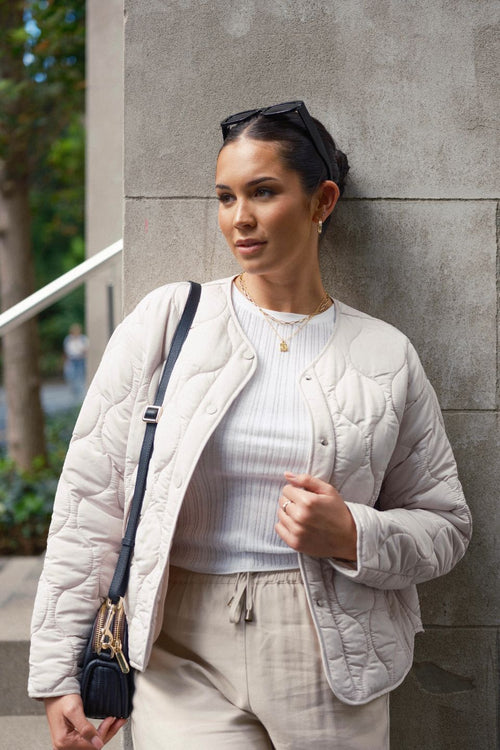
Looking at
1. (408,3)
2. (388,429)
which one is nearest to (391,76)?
(408,3)

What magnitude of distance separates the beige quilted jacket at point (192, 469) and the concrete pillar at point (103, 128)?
11.1 ft

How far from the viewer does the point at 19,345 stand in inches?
312

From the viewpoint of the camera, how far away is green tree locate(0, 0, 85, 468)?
7883 mm

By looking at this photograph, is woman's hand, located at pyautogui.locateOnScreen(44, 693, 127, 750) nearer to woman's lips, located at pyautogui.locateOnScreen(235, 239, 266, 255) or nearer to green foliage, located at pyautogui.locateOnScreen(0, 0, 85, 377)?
woman's lips, located at pyautogui.locateOnScreen(235, 239, 266, 255)

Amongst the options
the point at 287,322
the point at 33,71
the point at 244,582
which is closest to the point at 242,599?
the point at 244,582

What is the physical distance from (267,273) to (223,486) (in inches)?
22.9

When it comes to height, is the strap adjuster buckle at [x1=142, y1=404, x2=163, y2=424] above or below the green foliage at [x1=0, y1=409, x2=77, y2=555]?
above

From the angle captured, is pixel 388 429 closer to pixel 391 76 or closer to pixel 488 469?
pixel 488 469

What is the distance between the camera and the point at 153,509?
2158 millimetres

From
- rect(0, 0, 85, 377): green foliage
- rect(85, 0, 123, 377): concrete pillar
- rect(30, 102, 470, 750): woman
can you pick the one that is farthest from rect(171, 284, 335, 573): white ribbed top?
rect(0, 0, 85, 377): green foliage

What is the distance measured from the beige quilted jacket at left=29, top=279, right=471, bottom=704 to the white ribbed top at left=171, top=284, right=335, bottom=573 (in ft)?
0.14

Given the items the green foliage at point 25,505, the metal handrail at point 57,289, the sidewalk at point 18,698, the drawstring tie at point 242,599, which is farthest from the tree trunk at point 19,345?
the drawstring tie at point 242,599

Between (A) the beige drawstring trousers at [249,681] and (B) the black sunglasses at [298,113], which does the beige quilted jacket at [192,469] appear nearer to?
(A) the beige drawstring trousers at [249,681]

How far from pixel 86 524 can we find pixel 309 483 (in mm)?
623
